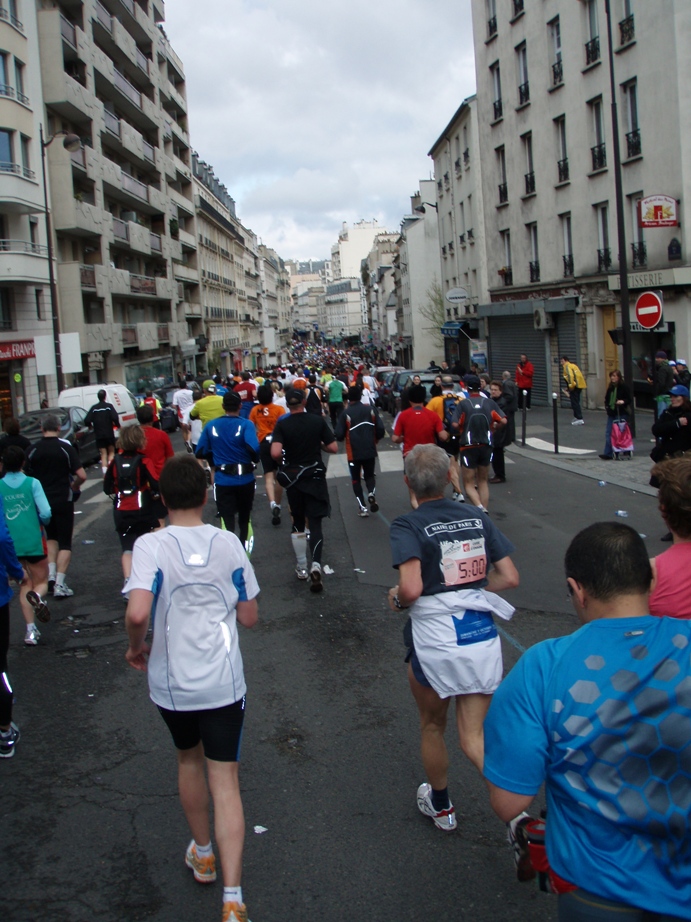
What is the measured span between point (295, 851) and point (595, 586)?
231 cm

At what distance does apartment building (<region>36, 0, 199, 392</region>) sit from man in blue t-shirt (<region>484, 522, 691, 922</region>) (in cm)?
3516

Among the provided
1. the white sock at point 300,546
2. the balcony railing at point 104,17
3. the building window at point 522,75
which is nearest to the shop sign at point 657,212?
the building window at point 522,75

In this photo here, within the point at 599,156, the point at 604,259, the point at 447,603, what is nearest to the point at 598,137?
the point at 599,156

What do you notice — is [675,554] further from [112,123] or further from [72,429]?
[112,123]

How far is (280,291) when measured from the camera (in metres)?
167

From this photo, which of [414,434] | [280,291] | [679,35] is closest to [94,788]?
[414,434]

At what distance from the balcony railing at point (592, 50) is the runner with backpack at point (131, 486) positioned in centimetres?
2354

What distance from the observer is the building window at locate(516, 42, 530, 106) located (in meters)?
31.5

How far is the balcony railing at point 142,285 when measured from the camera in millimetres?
44750

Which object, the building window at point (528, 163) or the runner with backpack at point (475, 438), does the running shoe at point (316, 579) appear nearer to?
the runner with backpack at point (475, 438)

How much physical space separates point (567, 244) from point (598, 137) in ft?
12.5

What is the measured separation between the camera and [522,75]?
31969mm

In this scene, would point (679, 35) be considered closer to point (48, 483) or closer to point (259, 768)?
point (48, 483)

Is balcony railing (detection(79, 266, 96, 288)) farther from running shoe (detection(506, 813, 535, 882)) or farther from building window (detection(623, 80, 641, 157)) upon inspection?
running shoe (detection(506, 813, 535, 882))
